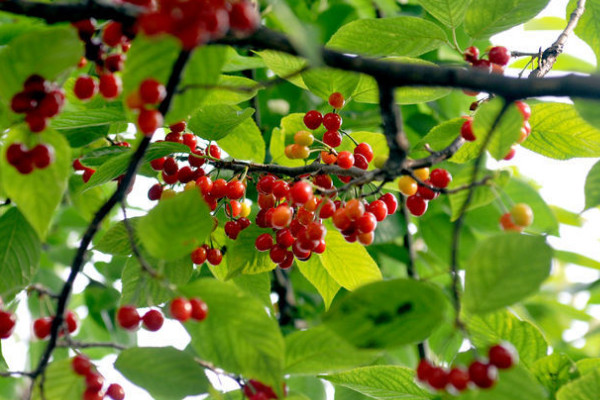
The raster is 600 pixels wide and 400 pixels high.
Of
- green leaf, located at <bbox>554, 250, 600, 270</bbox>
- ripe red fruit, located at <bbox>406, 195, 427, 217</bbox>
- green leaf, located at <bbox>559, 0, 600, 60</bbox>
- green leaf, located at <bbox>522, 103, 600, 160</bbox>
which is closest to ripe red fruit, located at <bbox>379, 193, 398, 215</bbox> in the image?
ripe red fruit, located at <bbox>406, 195, 427, 217</bbox>

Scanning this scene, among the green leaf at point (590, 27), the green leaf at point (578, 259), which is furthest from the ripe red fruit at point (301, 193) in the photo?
the green leaf at point (578, 259)

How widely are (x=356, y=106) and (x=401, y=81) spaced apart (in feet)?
7.03

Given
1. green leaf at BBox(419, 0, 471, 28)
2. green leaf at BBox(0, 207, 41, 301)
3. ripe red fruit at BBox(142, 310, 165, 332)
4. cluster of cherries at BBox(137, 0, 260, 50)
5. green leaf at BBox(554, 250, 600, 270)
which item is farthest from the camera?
green leaf at BBox(554, 250, 600, 270)

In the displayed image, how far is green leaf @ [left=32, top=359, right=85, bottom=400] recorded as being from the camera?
120cm

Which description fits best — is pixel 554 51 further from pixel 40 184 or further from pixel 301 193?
pixel 40 184

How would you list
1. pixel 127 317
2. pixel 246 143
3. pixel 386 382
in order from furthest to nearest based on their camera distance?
1. pixel 246 143
2. pixel 386 382
3. pixel 127 317

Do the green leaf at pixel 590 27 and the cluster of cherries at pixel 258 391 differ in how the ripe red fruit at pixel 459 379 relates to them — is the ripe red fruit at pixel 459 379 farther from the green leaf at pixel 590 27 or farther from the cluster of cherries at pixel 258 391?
the green leaf at pixel 590 27

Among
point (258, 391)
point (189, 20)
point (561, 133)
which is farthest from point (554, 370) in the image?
point (189, 20)

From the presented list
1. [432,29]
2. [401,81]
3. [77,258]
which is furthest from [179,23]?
[432,29]

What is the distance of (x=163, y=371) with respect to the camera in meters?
1.14

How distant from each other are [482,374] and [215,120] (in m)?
1.00

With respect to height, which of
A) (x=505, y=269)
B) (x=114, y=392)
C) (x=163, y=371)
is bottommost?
(x=114, y=392)

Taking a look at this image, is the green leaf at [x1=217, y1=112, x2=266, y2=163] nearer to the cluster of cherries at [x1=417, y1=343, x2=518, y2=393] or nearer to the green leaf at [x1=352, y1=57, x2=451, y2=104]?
the green leaf at [x1=352, y1=57, x2=451, y2=104]

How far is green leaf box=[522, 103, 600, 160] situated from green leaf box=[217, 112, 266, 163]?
2.79ft
